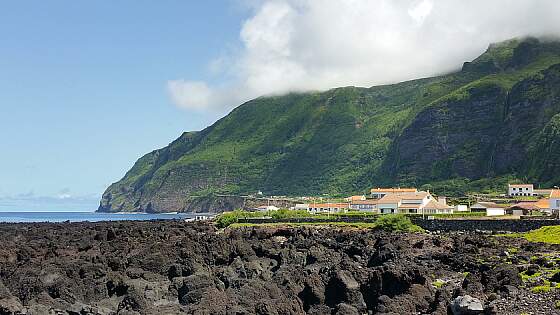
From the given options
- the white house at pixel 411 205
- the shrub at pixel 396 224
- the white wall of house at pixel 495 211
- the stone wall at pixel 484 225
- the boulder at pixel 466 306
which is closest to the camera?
the boulder at pixel 466 306

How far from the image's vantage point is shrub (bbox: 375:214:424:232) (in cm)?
7800

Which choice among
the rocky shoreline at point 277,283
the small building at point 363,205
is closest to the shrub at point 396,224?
the rocky shoreline at point 277,283

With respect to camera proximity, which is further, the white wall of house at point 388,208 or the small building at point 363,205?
the small building at point 363,205

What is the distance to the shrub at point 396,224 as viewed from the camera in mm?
78000

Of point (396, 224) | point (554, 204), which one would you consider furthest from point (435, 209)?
point (396, 224)

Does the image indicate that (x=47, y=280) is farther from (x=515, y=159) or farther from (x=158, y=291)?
(x=515, y=159)

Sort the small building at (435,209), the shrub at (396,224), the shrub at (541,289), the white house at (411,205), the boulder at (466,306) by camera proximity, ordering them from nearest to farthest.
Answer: the boulder at (466,306) < the shrub at (541,289) < the shrub at (396,224) < the small building at (435,209) < the white house at (411,205)

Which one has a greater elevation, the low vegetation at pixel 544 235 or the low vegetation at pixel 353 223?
the low vegetation at pixel 353 223

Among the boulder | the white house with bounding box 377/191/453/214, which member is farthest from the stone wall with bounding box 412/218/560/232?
the boulder

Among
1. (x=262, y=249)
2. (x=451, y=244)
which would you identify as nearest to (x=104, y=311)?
(x=262, y=249)

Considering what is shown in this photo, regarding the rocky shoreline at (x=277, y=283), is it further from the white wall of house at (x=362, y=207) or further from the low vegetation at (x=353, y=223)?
Answer: the white wall of house at (x=362, y=207)

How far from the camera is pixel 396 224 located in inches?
3105

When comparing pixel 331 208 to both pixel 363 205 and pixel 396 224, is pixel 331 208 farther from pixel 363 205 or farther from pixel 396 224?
pixel 396 224

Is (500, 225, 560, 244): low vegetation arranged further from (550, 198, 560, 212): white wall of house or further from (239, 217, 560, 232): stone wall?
(550, 198, 560, 212): white wall of house
